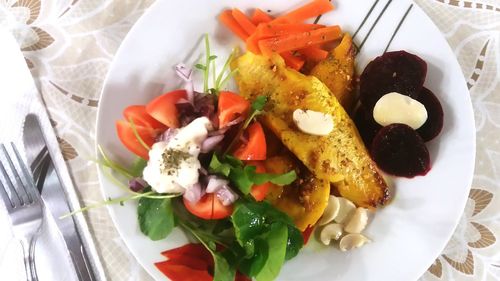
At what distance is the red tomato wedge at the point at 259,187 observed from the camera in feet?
4.41

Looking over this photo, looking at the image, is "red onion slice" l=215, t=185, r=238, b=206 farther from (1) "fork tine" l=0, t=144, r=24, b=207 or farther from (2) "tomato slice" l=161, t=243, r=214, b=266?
(1) "fork tine" l=0, t=144, r=24, b=207

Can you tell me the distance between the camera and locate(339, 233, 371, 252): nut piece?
4.66ft

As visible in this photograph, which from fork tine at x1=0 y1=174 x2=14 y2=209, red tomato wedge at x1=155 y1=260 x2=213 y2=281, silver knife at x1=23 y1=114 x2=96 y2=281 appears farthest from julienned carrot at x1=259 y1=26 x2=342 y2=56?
fork tine at x1=0 y1=174 x2=14 y2=209

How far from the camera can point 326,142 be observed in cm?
140

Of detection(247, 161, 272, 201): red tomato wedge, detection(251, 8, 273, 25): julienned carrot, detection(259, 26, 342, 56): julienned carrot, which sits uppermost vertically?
detection(251, 8, 273, 25): julienned carrot

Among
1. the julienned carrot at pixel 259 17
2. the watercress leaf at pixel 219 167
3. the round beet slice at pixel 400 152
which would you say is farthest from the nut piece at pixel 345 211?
the julienned carrot at pixel 259 17

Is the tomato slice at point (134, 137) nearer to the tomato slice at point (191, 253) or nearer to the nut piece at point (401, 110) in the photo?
the tomato slice at point (191, 253)

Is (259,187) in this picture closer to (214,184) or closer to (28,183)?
(214,184)

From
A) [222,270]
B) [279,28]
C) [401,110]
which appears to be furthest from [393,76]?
[222,270]

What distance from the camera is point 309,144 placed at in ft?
4.58

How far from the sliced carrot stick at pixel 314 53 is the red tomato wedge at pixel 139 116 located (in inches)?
18.9

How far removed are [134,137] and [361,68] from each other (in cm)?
68

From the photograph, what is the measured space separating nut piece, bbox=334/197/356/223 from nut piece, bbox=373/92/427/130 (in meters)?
0.25

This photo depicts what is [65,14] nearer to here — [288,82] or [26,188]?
[26,188]
